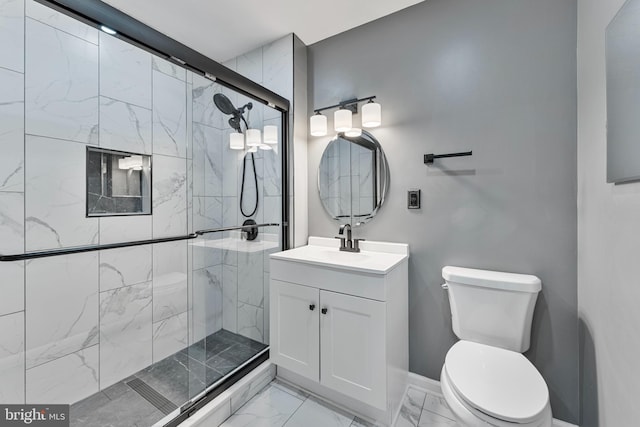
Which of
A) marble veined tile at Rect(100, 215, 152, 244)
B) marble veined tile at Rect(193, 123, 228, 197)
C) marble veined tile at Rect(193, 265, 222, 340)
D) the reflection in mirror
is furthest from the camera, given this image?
marble veined tile at Rect(193, 265, 222, 340)

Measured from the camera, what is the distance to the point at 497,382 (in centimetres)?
108

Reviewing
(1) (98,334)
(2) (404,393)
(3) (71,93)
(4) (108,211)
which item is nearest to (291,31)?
(3) (71,93)

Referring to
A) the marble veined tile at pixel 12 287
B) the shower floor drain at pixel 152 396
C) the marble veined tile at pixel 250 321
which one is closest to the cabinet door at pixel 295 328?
the marble veined tile at pixel 250 321

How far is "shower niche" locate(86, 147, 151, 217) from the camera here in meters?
1.71

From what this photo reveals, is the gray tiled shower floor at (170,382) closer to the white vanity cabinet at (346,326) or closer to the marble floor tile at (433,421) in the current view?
the white vanity cabinet at (346,326)

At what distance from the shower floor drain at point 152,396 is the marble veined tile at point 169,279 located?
15.8 inches

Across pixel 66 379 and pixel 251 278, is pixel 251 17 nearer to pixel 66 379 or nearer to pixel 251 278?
pixel 251 278

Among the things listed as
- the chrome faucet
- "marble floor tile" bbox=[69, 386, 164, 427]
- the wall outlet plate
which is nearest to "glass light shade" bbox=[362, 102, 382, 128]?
the wall outlet plate

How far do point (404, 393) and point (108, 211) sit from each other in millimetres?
2261

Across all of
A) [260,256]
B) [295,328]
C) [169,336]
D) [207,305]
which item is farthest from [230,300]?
[295,328]

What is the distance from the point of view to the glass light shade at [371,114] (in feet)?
5.75

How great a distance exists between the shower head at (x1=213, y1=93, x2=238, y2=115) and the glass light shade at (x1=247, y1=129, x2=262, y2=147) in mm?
170

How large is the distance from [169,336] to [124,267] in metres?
0.64

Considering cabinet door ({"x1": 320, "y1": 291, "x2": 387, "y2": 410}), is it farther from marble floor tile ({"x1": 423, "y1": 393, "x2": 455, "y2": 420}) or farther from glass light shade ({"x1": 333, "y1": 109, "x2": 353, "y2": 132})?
glass light shade ({"x1": 333, "y1": 109, "x2": 353, "y2": 132})
